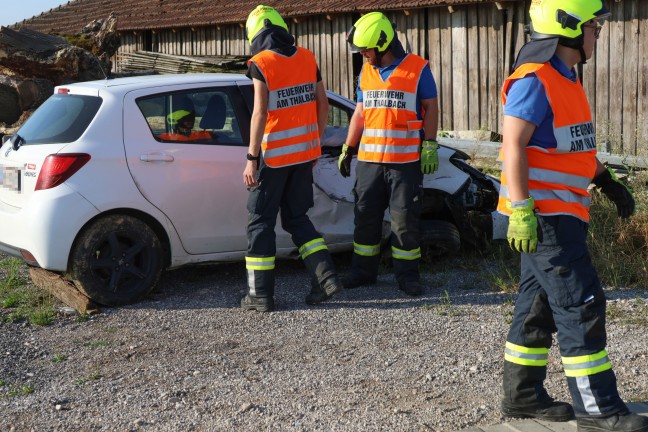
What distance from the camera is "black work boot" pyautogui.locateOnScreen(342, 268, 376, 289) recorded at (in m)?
7.46

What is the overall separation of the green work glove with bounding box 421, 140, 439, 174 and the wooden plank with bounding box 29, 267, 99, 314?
2609mm

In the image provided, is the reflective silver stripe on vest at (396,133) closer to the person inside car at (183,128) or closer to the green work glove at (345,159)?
the green work glove at (345,159)

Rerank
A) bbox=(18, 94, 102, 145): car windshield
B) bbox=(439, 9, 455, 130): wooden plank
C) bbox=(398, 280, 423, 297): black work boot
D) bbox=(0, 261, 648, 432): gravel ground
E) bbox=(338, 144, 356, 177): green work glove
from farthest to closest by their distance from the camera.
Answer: bbox=(439, 9, 455, 130): wooden plank, bbox=(338, 144, 356, 177): green work glove, bbox=(398, 280, 423, 297): black work boot, bbox=(18, 94, 102, 145): car windshield, bbox=(0, 261, 648, 432): gravel ground

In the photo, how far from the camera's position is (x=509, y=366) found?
460 centimetres

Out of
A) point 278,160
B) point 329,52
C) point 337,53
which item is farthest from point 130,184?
point 329,52

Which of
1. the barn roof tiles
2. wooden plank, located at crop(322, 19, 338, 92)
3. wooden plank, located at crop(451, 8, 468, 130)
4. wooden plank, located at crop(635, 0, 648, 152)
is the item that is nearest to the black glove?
wooden plank, located at crop(635, 0, 648, 152)

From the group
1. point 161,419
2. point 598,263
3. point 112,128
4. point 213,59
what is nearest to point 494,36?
point 213,59

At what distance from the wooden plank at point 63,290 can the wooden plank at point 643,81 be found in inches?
336

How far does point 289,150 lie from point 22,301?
2.32m

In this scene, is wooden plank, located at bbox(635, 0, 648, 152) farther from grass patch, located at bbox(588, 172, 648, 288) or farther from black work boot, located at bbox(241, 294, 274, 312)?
black work boot, located at bbox(241, 294, 274, 312)

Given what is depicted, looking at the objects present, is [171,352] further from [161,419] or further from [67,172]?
[67,172]

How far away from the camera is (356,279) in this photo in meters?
7.47

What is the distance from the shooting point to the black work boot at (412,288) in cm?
715

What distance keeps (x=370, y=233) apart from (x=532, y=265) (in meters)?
3.04
